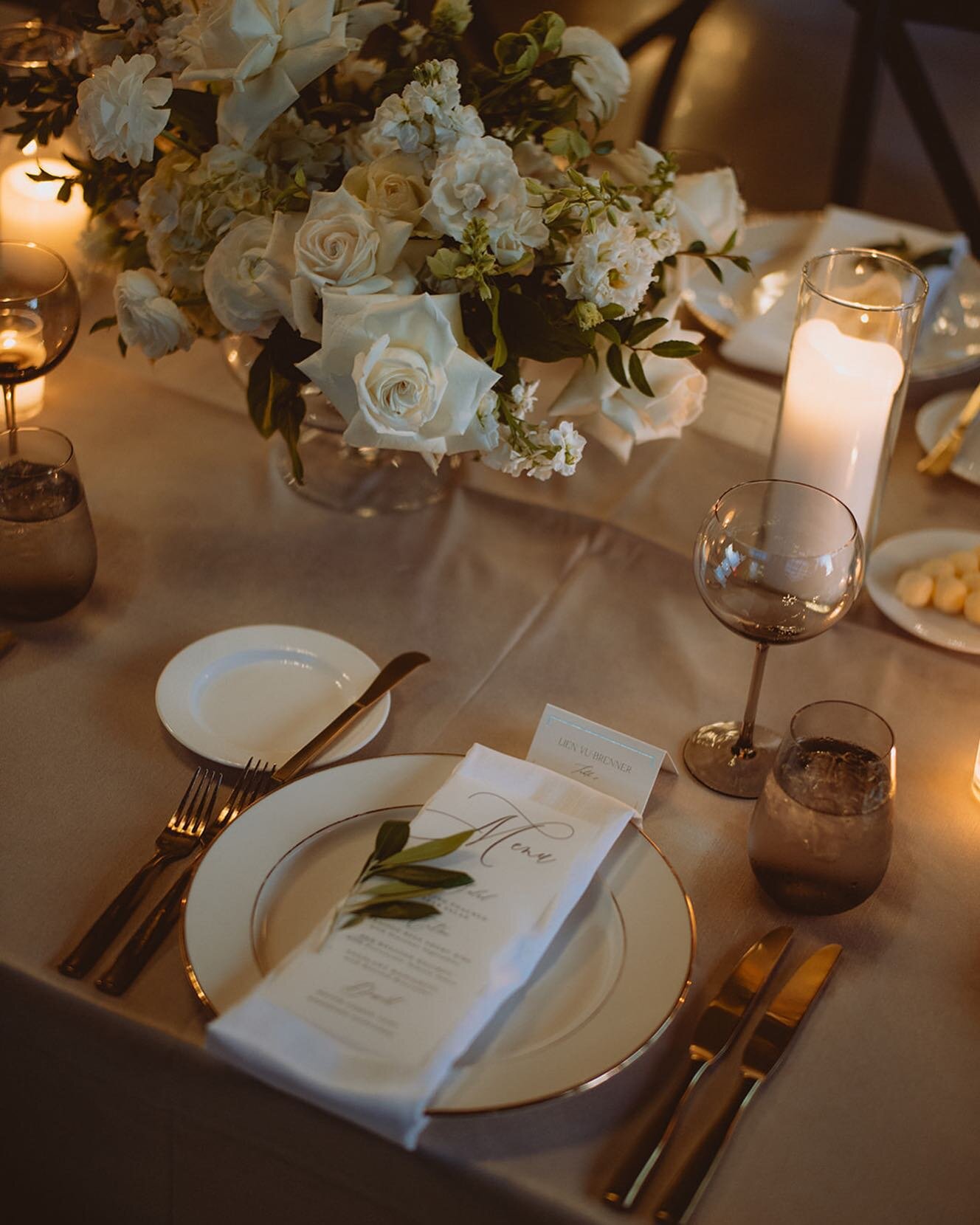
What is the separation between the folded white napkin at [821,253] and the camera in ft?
4.85

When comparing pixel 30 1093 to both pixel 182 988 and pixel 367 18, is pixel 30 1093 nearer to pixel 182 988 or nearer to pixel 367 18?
pixel 182 988

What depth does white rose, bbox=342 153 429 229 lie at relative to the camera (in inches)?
37.7

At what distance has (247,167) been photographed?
3.38 ft

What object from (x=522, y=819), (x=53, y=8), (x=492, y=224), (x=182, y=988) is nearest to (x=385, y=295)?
(x=492, y=224)

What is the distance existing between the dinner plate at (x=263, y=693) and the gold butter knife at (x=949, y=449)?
2.26 ft

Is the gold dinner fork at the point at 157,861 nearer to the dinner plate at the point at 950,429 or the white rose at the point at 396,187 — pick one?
the white rose at the point at 396,187

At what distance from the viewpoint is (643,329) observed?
1.02 meters

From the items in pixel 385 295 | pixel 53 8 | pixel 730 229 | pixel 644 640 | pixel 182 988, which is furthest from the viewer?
pixel 53 8

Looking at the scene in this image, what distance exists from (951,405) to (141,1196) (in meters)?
1.17

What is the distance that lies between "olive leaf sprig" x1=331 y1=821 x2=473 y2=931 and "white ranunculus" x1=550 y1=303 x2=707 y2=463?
1.45ft

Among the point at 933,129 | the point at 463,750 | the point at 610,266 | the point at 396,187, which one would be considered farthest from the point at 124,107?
the point at 933,129

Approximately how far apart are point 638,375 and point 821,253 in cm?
56

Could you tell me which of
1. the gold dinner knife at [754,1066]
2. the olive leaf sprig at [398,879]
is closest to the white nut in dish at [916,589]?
the gold dinner knife at [754,1066]

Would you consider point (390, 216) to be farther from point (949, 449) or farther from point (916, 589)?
point (949, 449)
